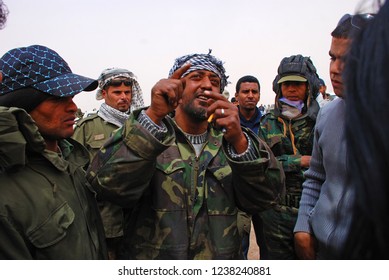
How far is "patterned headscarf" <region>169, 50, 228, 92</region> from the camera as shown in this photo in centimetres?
236

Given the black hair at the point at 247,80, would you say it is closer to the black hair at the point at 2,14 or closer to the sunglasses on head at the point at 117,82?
the sunglasses on head at the point at 117,82

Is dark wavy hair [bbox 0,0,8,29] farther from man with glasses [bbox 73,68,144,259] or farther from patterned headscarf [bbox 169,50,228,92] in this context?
man with glasses [bbox 73,68,144,259]

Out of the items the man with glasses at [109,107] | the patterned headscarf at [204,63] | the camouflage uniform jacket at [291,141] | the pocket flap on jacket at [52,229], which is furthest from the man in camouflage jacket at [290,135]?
the pocket flap on jacket at [52,229]

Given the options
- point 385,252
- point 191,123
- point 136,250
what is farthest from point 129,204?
point 385,252

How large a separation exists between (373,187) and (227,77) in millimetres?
1903

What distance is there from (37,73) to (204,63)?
1.00m

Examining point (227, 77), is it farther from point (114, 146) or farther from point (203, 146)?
point (114, 146)

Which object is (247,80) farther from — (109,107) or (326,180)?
(326,180)

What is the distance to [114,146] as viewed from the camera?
1904 mm

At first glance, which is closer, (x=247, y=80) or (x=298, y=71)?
(x=298, y=71)

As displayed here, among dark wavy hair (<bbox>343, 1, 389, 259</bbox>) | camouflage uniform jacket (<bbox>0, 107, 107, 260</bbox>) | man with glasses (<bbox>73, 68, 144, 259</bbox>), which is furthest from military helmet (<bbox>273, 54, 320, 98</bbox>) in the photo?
dark wavy hair (<bbox>343, 1, 389, 259</bbox>)

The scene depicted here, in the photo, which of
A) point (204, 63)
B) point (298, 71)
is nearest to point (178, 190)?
point (204, 63)

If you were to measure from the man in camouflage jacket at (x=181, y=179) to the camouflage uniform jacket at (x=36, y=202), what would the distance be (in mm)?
207

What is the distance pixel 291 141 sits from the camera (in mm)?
3400
